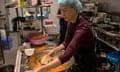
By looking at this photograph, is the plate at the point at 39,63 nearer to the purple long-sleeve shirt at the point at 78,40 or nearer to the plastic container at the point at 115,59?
the purple long-sleeve shirt at the point at 78,40

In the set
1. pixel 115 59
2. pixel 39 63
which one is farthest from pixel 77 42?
pixel 115 59

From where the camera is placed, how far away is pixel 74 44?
51.5 inches

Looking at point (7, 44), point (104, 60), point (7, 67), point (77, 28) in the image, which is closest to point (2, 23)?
point (7, 44)

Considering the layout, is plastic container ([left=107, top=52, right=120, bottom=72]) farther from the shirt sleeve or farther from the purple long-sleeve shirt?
the shirt sleeve

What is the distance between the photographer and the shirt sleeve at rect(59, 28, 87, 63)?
4.27 feet

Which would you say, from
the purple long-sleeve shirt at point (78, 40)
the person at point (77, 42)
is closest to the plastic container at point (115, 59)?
the person at point (77, 42)

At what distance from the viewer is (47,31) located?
274 cm

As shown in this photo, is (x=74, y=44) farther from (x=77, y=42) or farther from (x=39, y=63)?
(x=39, y=63)

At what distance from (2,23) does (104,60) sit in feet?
6.83

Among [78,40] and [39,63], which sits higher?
[78,40]

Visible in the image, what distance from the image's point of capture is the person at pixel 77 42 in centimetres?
130

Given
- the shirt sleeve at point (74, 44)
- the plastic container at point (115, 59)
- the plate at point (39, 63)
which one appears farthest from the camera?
the plastic container at point (115, 59)

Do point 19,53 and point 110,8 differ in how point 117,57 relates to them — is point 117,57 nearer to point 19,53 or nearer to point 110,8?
point 110,8

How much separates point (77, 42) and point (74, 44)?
33mm
